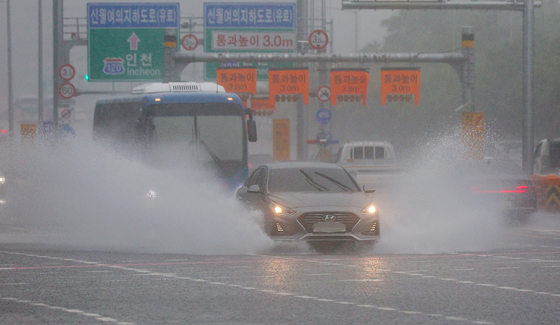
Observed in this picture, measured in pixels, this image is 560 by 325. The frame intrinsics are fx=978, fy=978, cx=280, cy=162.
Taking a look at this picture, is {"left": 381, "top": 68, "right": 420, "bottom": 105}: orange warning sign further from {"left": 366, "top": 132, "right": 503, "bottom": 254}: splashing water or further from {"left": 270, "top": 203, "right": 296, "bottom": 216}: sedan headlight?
{"left": 270, "top": 203, "right": 296, "bottom": 216}: sedan headlight

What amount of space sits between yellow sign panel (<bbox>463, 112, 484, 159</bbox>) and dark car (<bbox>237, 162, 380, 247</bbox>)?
57.1ft

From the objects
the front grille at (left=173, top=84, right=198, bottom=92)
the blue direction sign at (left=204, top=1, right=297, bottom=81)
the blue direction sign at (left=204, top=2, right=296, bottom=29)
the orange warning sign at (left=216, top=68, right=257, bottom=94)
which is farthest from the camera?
the orange warning sign at (left=216, top=68, right=257, bottom=94)

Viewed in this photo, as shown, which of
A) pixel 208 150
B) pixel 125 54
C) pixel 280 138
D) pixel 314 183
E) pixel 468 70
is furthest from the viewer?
pixel 280 138

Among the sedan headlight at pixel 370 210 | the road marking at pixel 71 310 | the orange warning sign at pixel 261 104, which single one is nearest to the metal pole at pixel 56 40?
the orange warning sign at pixel 261 104

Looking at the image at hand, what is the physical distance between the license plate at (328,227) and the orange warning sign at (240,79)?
91.1ft

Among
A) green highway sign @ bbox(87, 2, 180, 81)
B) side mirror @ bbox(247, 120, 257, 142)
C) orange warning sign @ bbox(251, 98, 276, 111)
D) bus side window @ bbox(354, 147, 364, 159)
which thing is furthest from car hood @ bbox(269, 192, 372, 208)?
orange warning sign @ bbox(251, 98, 276, 111)

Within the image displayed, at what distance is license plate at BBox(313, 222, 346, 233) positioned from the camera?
46.8 ft

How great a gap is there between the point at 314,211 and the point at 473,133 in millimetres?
19610

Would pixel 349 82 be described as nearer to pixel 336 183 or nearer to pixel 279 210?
pixel 336 183

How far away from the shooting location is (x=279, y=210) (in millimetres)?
14461

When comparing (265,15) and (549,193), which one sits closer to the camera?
(549,193)

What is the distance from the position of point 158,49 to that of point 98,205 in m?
21.5

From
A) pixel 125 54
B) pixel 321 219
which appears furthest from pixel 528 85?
pixel 321 219

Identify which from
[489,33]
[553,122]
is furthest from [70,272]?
[489,33]
